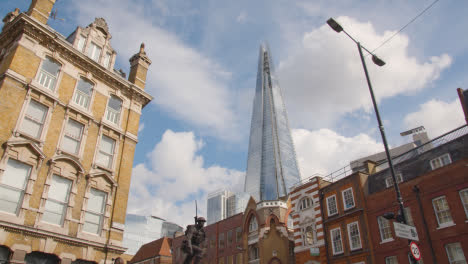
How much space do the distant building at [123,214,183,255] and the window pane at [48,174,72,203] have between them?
467 feet

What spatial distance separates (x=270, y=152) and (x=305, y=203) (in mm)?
138160

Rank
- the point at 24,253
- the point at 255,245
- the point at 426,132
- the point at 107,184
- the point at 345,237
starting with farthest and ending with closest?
the point at 426,132 < the point at 255,245 < the point at 345,237 < the point at 107,184 < the point at 24,253

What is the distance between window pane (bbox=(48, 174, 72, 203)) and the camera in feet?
64.7

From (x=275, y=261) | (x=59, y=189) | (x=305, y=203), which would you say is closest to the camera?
(x=59, y=189)

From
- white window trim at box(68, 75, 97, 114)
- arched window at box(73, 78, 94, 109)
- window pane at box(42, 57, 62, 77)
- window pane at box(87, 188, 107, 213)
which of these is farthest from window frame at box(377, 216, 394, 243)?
window pane at box(42, 57, 62, 77)

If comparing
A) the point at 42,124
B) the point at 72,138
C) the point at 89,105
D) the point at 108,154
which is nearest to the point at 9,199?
the point at 42,124

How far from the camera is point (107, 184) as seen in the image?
2278cm

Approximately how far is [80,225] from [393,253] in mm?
24262

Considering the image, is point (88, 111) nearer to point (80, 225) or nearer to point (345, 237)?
point (80, 225)

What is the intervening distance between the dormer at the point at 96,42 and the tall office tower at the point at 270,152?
144716 mm

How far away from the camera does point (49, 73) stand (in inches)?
859

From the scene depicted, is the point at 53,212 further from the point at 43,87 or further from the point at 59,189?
the point at 43,87

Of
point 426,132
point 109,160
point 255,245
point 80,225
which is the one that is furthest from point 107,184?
point 426,132

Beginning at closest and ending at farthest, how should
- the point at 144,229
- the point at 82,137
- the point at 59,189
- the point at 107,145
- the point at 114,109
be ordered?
the point at 59,189 → the point at 82,137 → the point at 107,145 → the point at 114,109 → the point at 144,229
